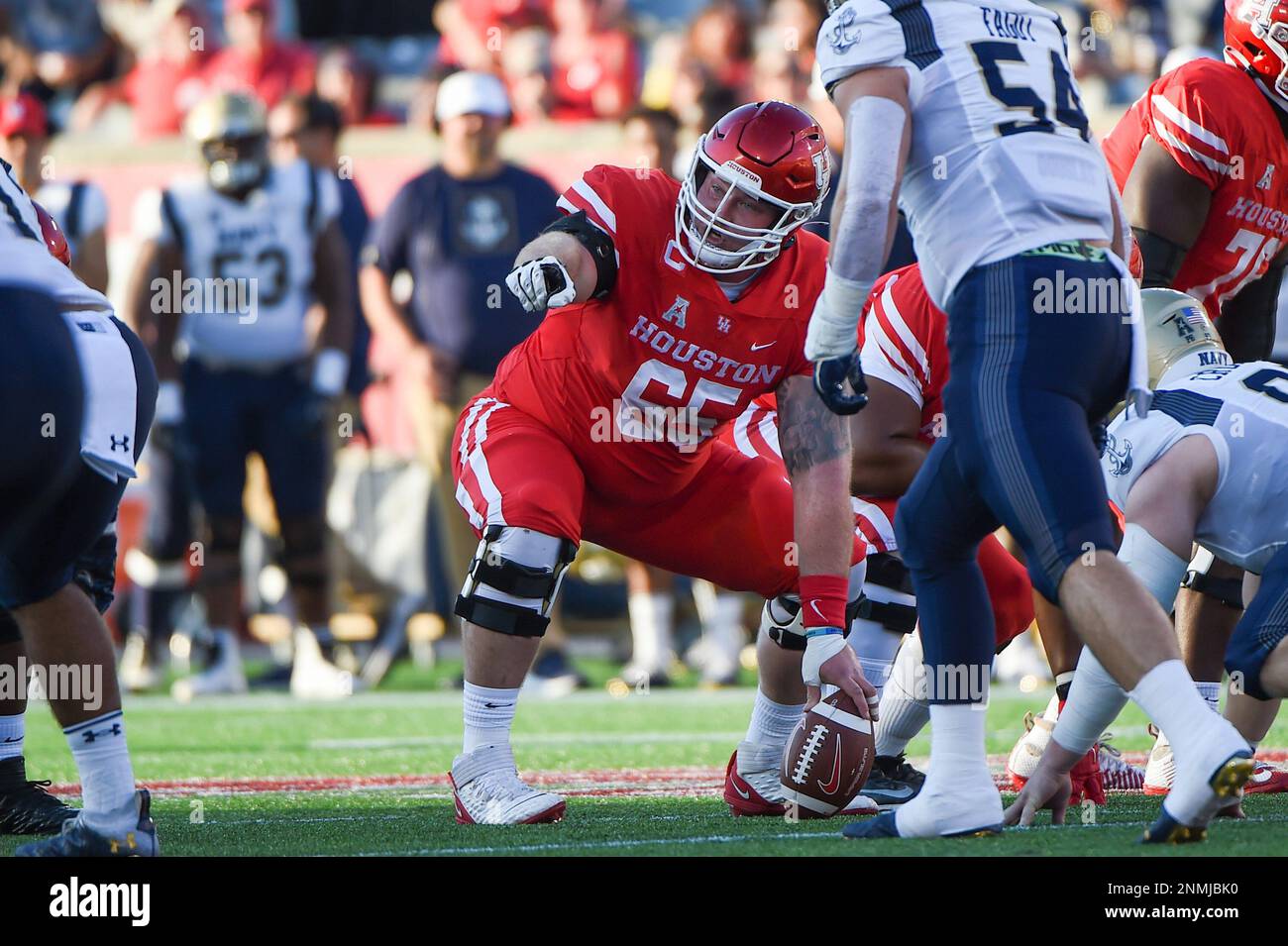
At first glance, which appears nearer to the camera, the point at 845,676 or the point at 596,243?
the point at 845,676

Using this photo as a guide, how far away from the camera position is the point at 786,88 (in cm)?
918

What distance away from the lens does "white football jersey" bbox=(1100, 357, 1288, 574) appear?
163 inches

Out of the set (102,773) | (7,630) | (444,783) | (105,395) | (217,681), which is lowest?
(217,681)

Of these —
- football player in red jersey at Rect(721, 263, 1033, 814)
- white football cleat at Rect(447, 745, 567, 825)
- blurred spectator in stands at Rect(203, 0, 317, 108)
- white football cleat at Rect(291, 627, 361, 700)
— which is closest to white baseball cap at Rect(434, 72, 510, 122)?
white football cleat at Rect(291, 627, 361, 700)

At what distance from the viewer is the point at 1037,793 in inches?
153

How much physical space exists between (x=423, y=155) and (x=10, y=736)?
7.14 m

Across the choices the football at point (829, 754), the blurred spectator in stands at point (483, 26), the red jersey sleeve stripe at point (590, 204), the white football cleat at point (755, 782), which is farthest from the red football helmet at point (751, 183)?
the blurred spectator in stands at point (483, 26)

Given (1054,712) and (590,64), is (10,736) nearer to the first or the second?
(1054,712)

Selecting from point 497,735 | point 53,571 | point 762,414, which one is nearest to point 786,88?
point 762,414

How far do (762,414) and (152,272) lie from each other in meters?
4.32

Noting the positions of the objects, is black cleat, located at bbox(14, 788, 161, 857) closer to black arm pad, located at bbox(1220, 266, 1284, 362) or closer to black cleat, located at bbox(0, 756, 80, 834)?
black cleat, located at bbox(0, 756, 80, 834)

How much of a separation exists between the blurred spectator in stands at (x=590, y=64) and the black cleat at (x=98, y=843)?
8875mm

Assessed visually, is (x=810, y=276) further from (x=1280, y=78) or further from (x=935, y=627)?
(x=1280, y=78)

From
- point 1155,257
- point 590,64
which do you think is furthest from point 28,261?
point 590,64
